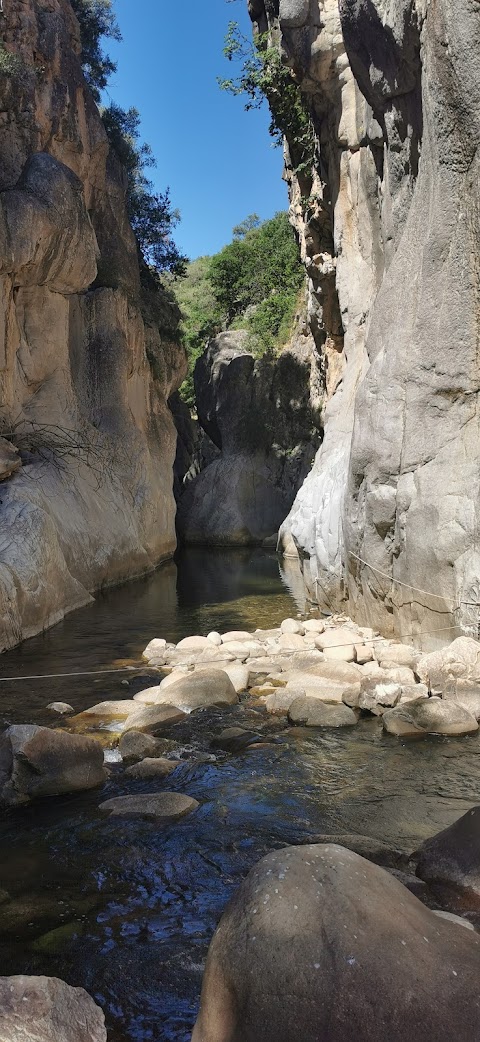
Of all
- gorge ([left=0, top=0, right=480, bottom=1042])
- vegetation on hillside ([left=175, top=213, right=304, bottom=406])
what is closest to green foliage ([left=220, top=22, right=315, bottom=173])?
gorge ([left=0, top=0, right=480, bottom=1042])

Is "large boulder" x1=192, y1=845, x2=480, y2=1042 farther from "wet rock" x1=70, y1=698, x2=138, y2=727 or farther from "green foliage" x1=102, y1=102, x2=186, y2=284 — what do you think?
"green foliage" x1=102, y1=102, x2=186, y2=284

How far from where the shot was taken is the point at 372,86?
470 inches

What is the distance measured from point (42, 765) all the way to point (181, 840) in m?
1.38

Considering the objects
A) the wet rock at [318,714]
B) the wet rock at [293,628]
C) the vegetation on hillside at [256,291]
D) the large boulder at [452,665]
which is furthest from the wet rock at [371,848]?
the vegetation on hillside at [256,291]

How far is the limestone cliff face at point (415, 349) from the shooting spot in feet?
29.5

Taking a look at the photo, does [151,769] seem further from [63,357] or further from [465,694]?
[63,357]

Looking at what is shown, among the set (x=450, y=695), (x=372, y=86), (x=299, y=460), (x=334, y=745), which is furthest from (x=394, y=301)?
(x=299, y=460)

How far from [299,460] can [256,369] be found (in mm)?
4172

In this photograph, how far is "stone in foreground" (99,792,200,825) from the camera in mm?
5559

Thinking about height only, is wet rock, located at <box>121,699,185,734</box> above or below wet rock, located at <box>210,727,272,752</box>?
above

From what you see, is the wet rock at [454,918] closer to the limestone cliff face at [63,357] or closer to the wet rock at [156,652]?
the wet rock at [156,652]

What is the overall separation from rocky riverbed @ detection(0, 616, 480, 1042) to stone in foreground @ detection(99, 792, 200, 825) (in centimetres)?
1

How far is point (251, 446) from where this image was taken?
112ft

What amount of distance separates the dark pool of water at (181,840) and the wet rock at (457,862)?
503mm
